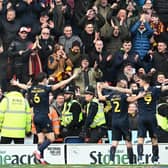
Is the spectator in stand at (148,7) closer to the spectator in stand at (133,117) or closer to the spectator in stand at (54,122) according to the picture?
the spectator in stand at (133,117)

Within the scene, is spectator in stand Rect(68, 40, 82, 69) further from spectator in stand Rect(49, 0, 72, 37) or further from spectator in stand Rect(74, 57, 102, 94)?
spectator in stand Rect(49, 0, 72, 37)

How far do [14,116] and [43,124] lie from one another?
0.65 metres

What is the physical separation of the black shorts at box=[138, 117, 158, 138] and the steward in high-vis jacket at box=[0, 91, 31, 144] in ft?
7.90

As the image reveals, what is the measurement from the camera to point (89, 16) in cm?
1922

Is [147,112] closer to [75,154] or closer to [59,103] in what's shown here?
[75,154]

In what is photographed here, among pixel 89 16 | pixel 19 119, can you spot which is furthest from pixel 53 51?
pixel 19 119

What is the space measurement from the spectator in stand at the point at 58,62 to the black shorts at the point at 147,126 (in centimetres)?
275

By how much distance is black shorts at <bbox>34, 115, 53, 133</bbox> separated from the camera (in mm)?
16422

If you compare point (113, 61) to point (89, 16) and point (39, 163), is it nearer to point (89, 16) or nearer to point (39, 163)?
point (89, 16)

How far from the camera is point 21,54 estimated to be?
1809 cm

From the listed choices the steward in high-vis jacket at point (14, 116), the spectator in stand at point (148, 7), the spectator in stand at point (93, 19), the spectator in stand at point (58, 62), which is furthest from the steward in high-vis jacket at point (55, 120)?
the spectator in stand at point (148, 7)

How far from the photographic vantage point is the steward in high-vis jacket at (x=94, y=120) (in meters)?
17.3

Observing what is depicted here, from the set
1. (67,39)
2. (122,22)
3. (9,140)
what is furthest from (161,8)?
(9,140)

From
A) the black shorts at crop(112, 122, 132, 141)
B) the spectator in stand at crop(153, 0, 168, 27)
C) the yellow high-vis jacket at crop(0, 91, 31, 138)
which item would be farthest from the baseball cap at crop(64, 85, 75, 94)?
the spectator in stand at crop(153, 0, 168, 27)
